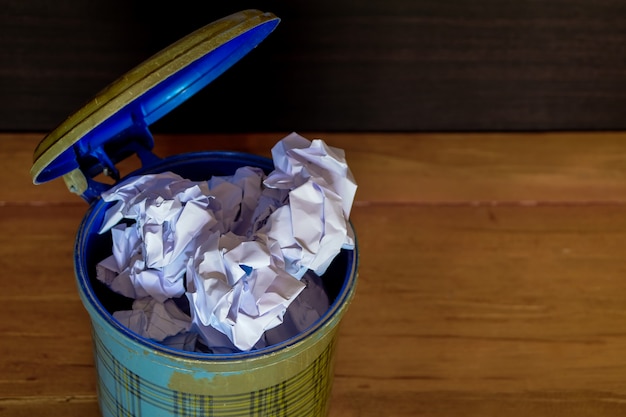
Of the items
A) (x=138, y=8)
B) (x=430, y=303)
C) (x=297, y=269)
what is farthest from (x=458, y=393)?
(x=138, y=8)

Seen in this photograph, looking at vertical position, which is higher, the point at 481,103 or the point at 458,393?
the point at 481,103

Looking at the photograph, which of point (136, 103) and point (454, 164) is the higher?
point (136, 103)

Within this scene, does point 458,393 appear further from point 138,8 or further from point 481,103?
point 138,8

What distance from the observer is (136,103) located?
64 centimetres

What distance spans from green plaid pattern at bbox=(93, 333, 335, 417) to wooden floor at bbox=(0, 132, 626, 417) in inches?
4.0

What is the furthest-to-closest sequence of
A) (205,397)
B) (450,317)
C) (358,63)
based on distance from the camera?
1. (358,63)
2. (450,317)
3. (205,397)

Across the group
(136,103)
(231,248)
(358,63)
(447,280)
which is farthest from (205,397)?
(358,63)

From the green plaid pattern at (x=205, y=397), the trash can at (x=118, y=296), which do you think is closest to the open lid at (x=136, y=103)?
the trash can at (x=118, y=296)

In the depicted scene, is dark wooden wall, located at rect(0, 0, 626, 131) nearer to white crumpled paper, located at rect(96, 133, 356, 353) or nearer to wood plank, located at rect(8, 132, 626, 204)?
wood plank, located at rect(8, 132, 626, 204)

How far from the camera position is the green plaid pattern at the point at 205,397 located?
59 centimetres

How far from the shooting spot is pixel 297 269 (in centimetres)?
60

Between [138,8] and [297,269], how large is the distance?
1.35 ft

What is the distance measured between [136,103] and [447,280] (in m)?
0.39

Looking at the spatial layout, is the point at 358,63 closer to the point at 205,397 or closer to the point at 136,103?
the point at 136,103
